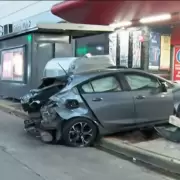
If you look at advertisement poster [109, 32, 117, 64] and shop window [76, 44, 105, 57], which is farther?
shop window [76, 44, 105, 57]

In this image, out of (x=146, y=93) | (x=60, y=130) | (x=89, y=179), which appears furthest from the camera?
(x=146, y=93)

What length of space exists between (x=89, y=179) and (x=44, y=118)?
107 inches

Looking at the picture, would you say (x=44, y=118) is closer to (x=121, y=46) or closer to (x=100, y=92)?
(x=100, y=92)

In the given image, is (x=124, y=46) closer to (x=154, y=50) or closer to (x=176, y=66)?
(x=154, y=50)

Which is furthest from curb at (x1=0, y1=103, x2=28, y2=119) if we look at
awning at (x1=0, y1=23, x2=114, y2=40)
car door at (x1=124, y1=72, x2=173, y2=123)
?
car door at (x1=124, y1=72, x2=173, y2=123)

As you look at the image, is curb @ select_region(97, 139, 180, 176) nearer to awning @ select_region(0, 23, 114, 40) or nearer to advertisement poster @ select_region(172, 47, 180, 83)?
advertisement poster @ select_region(172, 47, 180, 83)

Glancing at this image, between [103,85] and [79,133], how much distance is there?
4.24ft

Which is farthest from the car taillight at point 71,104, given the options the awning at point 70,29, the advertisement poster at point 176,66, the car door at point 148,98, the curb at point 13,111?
the advertisement poster at point 176,66

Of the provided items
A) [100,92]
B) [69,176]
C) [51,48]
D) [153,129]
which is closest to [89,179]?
[69,176]

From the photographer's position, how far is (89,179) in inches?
228

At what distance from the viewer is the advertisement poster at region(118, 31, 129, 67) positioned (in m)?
12.9

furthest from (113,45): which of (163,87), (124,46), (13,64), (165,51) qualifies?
(163,87)

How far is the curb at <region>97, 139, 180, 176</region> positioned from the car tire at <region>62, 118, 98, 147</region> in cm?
32

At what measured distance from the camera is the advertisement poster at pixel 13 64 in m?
15.3
